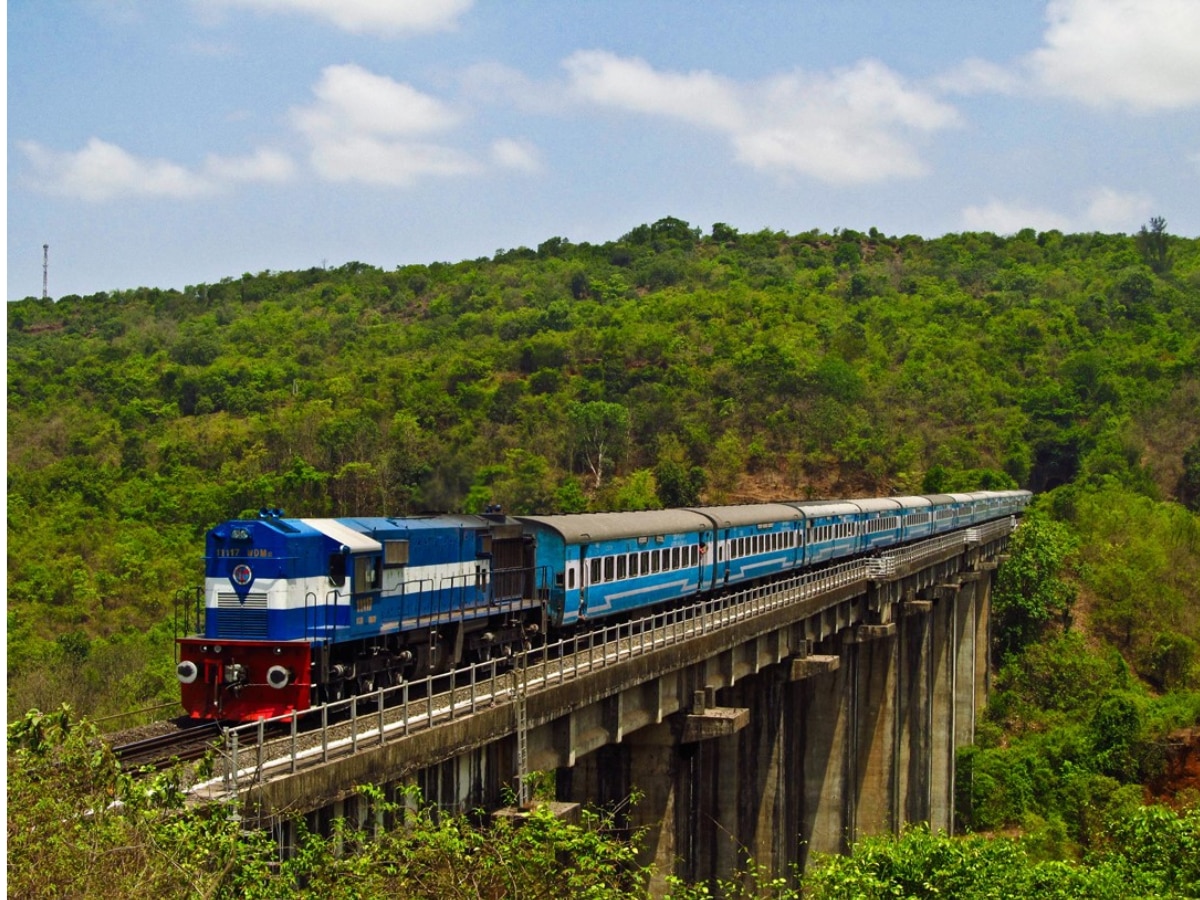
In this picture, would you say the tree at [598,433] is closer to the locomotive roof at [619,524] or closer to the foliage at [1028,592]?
the foliage at [1028,592]

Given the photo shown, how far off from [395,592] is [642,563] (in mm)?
10512

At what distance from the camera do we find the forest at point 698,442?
6288 centimetres

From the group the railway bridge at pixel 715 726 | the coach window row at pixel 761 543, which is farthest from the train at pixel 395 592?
the coach window row at pixel 761 543

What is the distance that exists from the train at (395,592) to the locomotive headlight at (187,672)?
0.08ft

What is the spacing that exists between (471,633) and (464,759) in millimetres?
7322

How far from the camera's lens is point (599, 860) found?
14.7 metres

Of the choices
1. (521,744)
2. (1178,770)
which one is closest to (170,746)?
(521,744)

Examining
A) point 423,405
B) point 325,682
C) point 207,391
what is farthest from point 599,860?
point 207,391

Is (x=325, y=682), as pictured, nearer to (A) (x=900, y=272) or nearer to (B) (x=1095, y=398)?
(B) (x=1095, y=398)

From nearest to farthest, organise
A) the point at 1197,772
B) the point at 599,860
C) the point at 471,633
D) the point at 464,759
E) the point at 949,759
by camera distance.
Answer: the point at 599,860 < the point at 464,759 < the point at 471,633 < the point at 1197,772 < the point at 949,759

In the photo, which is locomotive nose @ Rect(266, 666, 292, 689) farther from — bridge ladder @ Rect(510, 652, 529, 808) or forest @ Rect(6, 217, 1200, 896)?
forest @ Rect(6, 217, 1200, 896)

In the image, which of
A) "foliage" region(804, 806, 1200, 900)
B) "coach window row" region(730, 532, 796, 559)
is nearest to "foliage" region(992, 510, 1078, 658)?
"coach window row" region(730, 532, 796, 559)

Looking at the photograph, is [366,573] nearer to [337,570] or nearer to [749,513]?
[337,570]

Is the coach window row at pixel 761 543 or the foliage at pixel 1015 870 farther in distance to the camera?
the coach window row at pixel 761 543
